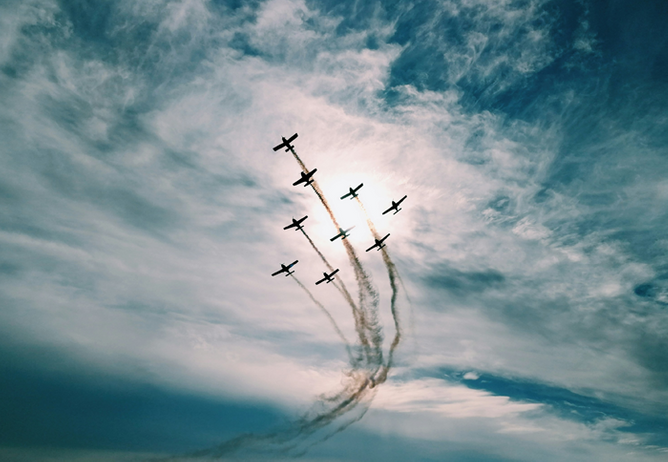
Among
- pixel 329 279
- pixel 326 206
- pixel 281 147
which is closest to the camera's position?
pixel 281 147

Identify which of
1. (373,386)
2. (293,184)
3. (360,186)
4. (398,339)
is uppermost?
(360,186)

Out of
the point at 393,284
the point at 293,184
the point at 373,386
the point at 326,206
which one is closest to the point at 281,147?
the point at 293,184

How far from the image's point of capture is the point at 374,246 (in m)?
97.8

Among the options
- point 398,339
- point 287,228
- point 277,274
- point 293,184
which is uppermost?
point 293,184

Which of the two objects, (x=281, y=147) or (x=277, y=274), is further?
(x=277, y=274)

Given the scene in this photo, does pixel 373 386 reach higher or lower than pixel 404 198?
lower

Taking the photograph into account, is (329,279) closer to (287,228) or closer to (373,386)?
(287,228)

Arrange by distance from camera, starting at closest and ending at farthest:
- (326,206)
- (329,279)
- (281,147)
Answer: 1. (281,147)
2. (326,206)
3. (329,279)

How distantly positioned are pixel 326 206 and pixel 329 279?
2494 cm

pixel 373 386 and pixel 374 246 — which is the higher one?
pixel 374 246

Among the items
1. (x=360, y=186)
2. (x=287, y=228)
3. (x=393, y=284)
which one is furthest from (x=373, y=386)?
(x=360, y=186)

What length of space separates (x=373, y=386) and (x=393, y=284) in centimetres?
3500

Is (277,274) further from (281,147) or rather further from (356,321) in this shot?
(281,147)

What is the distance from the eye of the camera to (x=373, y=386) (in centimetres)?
9850
